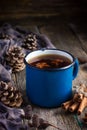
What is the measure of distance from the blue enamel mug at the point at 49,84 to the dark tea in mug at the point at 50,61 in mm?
20

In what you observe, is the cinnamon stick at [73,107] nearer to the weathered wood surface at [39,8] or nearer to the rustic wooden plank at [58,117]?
the rustic wooden plank at [58,117]

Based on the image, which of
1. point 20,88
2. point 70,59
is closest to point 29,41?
point 20,88

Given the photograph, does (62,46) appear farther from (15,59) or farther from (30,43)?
(15,59)

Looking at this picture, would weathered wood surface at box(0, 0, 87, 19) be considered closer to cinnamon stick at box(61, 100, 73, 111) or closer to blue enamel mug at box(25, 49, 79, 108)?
blue enamel mug at box(25, 49, 79, 108)

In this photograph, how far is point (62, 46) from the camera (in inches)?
78.6

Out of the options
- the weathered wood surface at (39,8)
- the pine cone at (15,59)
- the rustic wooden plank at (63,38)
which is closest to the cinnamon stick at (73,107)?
the pine cone at (15,59)

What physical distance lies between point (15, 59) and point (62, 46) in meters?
0.45

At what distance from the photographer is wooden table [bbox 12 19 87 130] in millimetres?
1234

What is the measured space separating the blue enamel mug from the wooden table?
36 millimetres

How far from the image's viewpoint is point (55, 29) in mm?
2330

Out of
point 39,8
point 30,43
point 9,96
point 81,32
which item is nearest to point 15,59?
point 30,43

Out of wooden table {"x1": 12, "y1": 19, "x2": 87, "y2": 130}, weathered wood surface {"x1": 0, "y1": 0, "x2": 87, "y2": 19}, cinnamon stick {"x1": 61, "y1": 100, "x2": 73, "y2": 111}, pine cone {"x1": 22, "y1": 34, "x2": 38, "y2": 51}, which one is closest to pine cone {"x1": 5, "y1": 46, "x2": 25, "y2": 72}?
wooden table {"x1": 12, "y1": 19, "x2": 87, "y2": 130}

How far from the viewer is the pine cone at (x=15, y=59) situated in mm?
1622

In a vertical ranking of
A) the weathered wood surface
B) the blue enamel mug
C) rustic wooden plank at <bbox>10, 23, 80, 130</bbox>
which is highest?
the blue enamel mug
